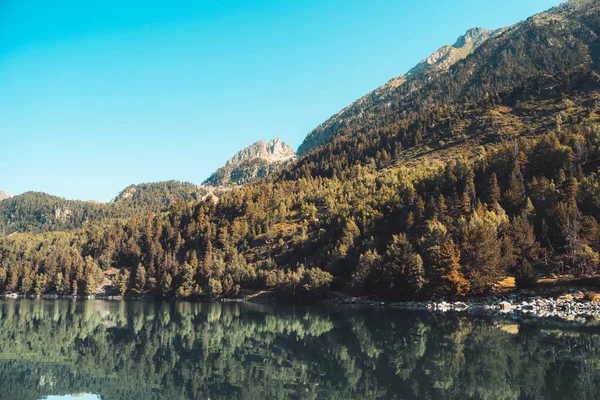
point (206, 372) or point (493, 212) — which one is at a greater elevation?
point (493, 212)

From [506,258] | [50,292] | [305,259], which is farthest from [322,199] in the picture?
[50,292]

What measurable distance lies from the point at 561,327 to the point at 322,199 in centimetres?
12569

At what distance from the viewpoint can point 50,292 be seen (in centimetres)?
14550

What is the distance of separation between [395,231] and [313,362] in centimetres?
8230

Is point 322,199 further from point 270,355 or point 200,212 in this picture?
point 270,355

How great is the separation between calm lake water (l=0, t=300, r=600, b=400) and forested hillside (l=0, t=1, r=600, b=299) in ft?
90.9

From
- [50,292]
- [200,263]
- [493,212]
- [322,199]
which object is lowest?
[50,292]

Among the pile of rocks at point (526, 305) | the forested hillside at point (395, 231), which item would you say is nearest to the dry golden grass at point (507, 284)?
the forested hillside at point (395, 231)

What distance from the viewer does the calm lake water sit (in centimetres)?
2417

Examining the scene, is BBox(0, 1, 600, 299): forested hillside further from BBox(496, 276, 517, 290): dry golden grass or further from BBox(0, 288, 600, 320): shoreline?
BBox(0, 288, 600, 320): shoreline

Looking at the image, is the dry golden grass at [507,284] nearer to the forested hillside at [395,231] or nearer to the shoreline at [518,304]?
the forested hillside at [395,231]

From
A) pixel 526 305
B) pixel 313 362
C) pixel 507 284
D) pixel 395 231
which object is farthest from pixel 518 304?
pixel 395 231

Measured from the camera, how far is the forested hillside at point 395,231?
246 ft

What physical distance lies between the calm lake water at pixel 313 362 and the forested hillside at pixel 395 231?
90.9 feet
